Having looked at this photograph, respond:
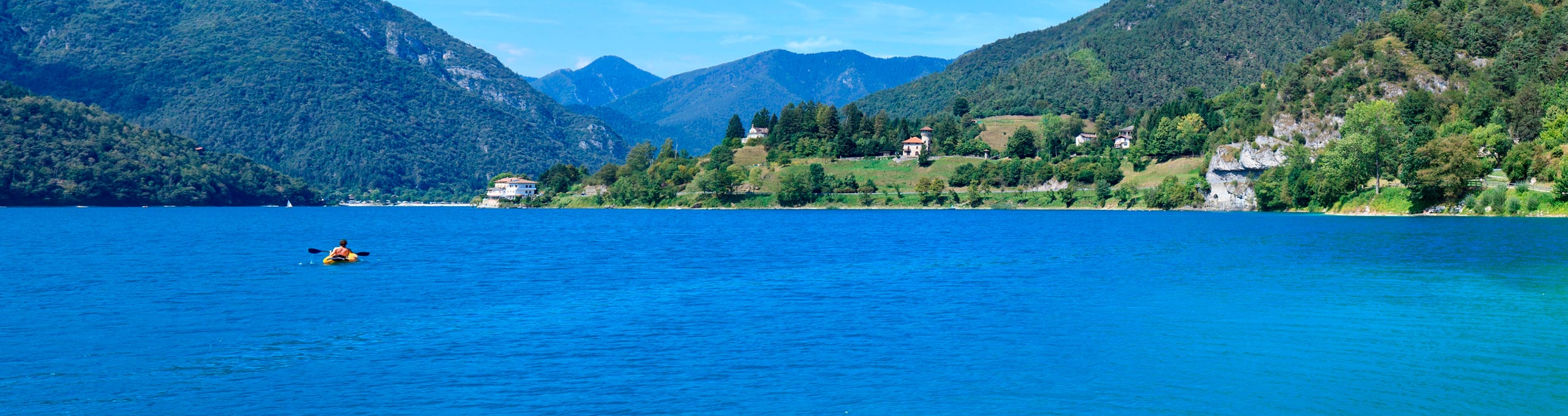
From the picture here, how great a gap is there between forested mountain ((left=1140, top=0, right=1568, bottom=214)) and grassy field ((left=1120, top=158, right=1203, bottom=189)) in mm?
4798

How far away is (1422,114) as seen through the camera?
472ft

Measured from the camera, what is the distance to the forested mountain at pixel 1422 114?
372 ft

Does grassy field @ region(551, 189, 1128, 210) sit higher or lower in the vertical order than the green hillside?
lower

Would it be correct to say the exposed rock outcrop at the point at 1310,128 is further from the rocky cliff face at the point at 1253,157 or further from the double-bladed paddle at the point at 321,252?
the double-bladed paddle at the point at 321,252

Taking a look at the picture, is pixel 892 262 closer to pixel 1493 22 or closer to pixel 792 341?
pixel 792 341

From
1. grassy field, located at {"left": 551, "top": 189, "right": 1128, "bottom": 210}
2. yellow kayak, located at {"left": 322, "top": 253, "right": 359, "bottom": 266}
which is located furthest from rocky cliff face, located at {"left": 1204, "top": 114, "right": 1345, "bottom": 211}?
yellow kayak, located at {"left": 322, "top": 253, "right": 359, "bottom": 266}

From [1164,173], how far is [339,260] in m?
143

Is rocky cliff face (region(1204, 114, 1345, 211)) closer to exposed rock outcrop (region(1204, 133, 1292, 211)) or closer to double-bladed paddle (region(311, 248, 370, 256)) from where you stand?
exposed rock outcrop (region(1204, 133, 1292, 211))

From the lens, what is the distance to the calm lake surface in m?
22.2

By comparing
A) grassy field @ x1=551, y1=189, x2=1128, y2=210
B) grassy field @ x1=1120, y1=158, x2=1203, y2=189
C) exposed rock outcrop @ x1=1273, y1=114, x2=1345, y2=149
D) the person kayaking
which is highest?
exposed rock outcrop @ x1=1273, y1=114, x2=1345, y2=149


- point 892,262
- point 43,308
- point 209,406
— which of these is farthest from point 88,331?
point 892,262

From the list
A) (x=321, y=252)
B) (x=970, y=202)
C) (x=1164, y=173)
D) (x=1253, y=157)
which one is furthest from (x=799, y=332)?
(x=970, y=202)

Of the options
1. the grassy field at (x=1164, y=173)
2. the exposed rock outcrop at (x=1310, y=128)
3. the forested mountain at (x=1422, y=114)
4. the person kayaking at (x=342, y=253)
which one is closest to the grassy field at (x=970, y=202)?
the grassy field at (x=1164, y=173)

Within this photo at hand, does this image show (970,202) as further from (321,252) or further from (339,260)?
(339,260)
